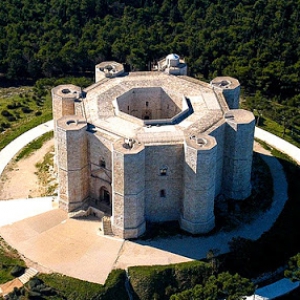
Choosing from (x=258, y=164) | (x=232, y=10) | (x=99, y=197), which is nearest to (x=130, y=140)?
(x=99, y=197)

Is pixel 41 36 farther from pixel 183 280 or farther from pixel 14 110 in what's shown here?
pixel 183 280

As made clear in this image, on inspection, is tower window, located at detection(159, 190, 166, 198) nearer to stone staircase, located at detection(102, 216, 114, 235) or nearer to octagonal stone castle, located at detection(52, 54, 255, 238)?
octagonal stone castle, located at detection(52, 54, 255, 238)

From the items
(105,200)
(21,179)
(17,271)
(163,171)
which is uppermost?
(163,171)

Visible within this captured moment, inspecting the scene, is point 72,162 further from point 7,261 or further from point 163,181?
point 7,261

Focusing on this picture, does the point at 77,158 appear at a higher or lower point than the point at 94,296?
higher

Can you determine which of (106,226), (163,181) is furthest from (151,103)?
(106,226)

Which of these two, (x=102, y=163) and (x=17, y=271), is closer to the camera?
(x=17, y=271)
